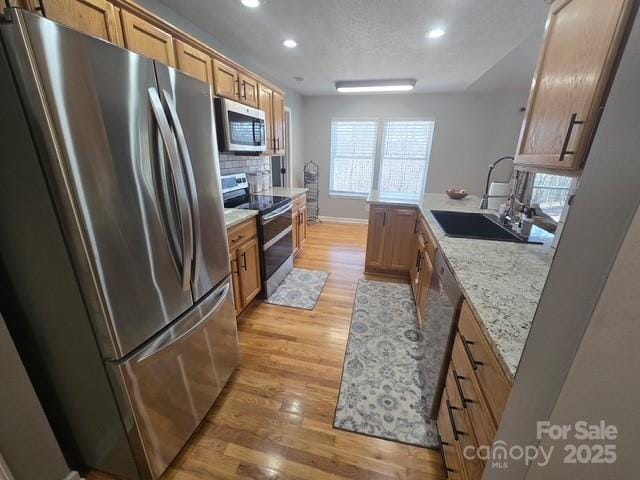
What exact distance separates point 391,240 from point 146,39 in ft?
8.72

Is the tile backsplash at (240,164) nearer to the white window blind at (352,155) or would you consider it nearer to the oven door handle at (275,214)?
the oven door handle at (275,214)

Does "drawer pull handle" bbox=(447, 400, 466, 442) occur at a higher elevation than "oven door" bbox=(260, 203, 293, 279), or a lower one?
lower

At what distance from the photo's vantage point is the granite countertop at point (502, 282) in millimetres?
792

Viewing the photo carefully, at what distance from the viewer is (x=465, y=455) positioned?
95 cm

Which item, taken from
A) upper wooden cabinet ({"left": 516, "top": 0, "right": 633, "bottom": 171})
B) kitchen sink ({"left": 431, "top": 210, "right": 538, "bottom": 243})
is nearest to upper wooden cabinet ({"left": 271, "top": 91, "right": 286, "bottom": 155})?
kitchen sink ({"left": 431, "top": 210, "right": 538, "bottom": 243})

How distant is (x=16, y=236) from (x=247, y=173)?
2.45 metres

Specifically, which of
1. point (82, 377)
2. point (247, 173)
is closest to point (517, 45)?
point (247, 173)

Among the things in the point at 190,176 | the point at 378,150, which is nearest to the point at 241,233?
the point at 190,176

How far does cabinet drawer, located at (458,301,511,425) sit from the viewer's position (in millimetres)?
733

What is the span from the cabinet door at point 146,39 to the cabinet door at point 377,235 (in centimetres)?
223

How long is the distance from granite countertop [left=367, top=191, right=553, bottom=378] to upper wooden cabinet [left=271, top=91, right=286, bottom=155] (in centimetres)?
228

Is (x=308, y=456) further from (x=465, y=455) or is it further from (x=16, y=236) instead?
(x=16, y=236)

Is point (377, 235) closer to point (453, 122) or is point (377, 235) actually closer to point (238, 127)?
point (238, 127)

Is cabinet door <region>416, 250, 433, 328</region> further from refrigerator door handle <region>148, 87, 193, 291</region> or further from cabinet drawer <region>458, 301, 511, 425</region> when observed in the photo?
refrigerator door handle <region>148, 87, 193, 291</region>
